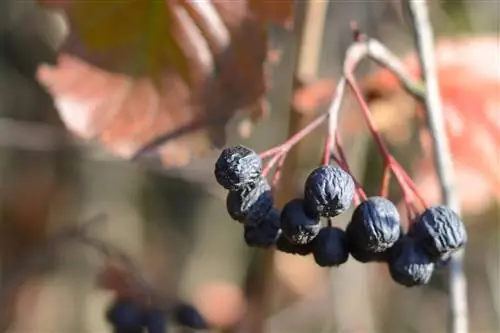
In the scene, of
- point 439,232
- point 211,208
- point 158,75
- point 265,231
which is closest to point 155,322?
point 158,75

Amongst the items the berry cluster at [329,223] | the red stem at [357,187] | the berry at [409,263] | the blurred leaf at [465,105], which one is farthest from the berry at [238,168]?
the blurred leaf at [465,105]

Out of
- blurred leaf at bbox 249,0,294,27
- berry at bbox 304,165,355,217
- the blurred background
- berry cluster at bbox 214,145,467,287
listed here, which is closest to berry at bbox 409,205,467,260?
berry cluster at bbox 214,145,467,287

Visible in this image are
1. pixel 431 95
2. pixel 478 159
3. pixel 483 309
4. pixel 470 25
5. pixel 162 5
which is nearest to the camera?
pixel 431 95

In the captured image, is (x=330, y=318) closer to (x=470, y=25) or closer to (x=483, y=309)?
(x=483, y=309)

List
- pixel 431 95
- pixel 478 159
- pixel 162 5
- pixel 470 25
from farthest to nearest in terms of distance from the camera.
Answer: pixel 470 25, pixel 478 159, pixel 162 5, pixel 431 95

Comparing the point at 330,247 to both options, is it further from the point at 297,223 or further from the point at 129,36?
the point at 129,36

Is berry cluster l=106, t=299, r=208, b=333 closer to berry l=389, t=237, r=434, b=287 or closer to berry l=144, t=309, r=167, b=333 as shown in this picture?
berry l=144, t=309, r=167, b=333

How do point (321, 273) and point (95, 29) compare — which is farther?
point (321, 273)

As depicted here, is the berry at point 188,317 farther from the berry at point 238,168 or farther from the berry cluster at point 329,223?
the berry at point 238,168

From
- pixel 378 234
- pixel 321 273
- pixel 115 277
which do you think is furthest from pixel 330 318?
pixel 378 234
